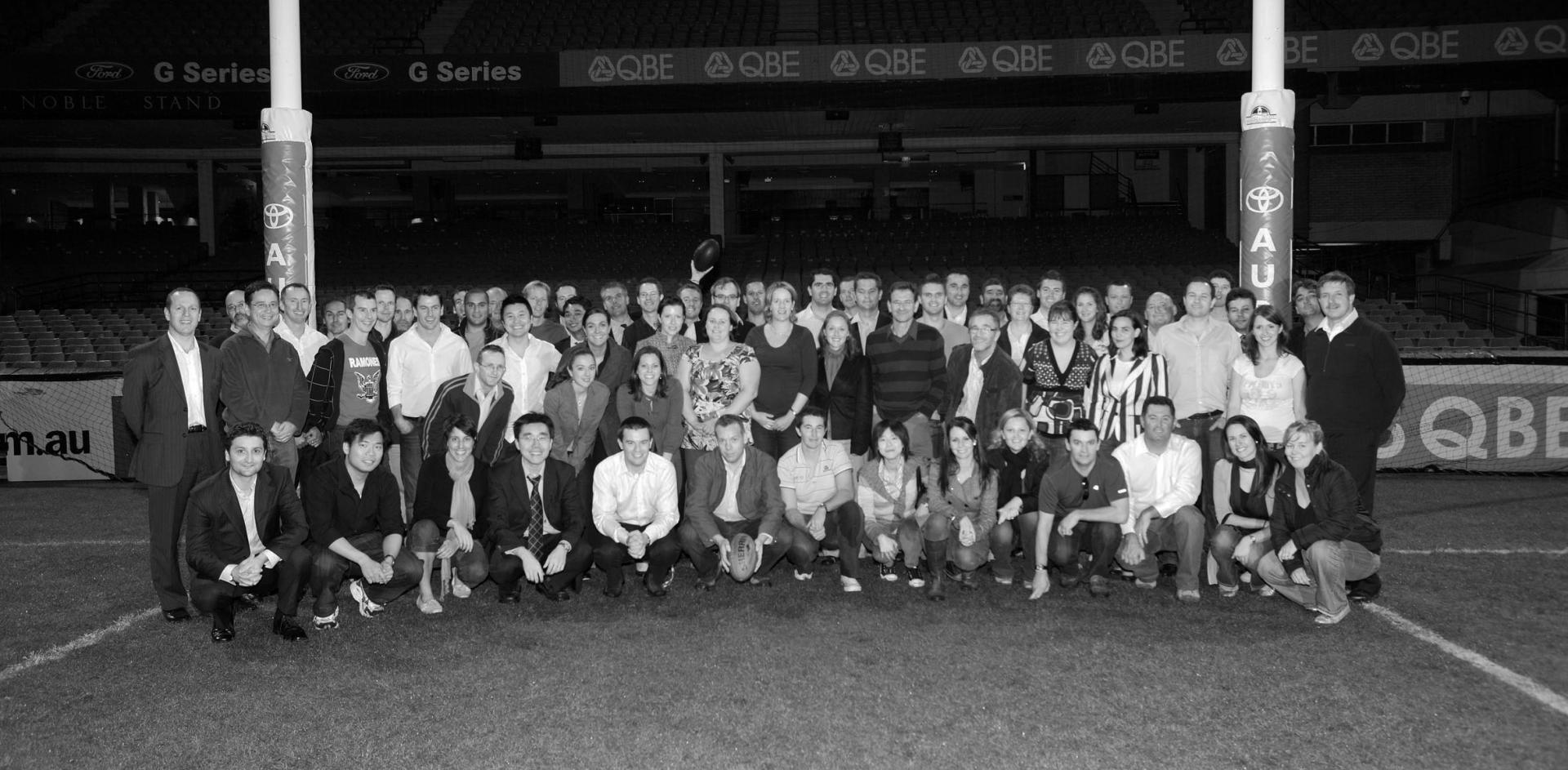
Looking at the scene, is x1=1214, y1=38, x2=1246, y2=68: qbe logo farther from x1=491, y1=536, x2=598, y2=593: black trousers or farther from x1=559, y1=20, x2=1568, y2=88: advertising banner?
x1=491, y1=536, x2=598, y2=593: black trousers

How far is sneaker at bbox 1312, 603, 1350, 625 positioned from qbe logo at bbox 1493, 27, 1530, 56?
15.7 metres

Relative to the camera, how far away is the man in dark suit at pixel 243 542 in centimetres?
495

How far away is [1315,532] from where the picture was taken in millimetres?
5152

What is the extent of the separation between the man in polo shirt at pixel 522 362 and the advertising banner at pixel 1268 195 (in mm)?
4504

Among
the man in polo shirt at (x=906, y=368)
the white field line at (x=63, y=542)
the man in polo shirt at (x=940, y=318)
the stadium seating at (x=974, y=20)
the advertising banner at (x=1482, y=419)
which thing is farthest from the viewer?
the stadium seating at (x=974, y=20)

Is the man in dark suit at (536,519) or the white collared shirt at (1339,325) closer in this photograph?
the man in dark suit at (536,519)

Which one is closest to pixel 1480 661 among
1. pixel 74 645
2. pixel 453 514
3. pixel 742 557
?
pixel 742 557

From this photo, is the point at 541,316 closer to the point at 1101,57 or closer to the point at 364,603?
the point at 364,603

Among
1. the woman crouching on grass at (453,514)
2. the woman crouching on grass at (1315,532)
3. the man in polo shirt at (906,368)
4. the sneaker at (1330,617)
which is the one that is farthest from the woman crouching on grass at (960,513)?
the woman crouching on grass at (453,514)

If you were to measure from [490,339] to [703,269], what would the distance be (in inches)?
80.8

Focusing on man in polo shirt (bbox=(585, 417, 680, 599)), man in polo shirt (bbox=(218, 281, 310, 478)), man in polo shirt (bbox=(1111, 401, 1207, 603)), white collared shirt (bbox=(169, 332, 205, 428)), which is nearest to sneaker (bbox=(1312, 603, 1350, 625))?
man in polo shirt (bbox=(1111, 401, 1207, 603))

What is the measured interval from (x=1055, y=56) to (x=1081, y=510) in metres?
13.5

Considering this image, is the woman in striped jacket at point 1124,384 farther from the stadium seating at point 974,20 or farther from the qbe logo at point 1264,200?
the stadium seating at point 974,20

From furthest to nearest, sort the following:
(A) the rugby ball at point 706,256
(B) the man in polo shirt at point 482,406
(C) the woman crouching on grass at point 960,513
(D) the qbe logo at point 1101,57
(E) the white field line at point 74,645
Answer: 1. (D) the qbe logo at point 1101,57
2. (A) the rugby ball at point 706,256
3. (B) the man in polo shirt at point 482,406
4. (C) the woman crouching on grass at point 960,513
5. (E) the white field line at point 74,645
